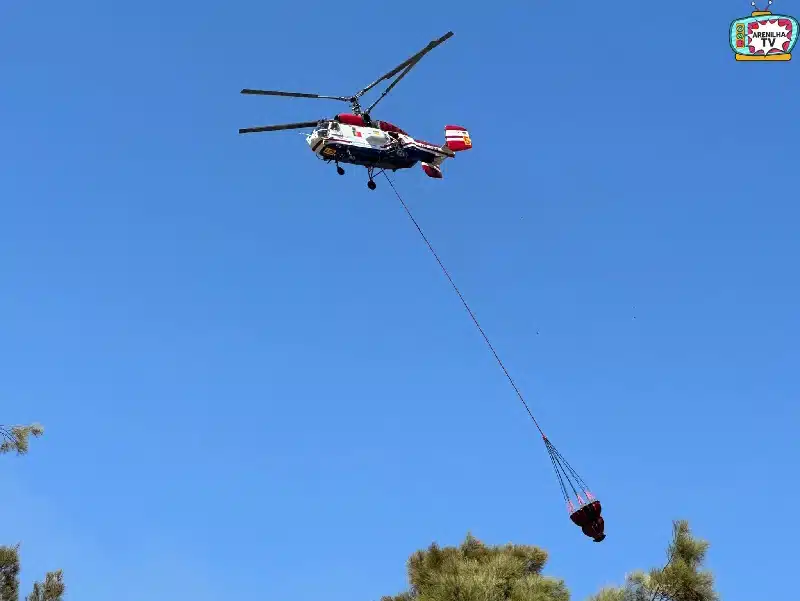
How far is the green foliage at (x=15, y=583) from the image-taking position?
15430mm

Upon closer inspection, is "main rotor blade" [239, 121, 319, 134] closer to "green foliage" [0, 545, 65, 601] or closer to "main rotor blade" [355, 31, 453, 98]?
"main rotor blade" [355, 31, 453, 98]

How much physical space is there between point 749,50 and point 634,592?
28262mm

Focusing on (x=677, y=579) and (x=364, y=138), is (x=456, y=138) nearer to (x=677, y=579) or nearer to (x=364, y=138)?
(x=364, y=138)

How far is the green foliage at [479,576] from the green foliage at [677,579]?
6.51ft

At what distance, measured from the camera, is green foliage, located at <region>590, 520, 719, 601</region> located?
14539 mm

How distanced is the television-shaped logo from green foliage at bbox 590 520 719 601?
27.3 m

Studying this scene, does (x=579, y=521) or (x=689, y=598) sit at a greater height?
(x=579, y=521)

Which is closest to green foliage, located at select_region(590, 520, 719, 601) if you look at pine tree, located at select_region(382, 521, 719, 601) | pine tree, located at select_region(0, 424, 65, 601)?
pine tree, located at select_region(382, 521, 719, 601)

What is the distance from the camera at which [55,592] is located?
15.8 m

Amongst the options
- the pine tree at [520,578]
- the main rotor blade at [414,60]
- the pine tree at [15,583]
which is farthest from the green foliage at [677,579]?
the main rotor blade at [414,60]

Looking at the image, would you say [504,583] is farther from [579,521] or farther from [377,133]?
[377,133]

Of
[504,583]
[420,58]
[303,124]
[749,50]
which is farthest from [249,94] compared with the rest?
[504,583]

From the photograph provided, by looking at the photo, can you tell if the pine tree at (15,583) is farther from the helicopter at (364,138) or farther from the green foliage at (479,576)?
the helicopter at (364,138)

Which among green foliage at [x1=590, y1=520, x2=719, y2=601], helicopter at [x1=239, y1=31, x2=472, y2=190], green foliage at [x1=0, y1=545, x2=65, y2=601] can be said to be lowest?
green foliage at [x1=590, y1=520, x2=719, y2=601]
